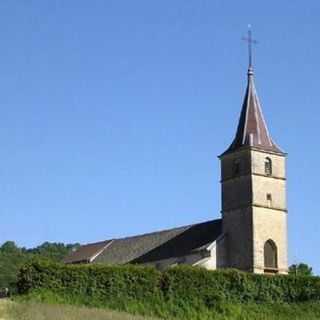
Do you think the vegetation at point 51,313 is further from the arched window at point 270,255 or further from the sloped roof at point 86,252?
the sloped roof at point 86,252

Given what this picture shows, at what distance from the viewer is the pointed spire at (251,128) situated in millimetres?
69062

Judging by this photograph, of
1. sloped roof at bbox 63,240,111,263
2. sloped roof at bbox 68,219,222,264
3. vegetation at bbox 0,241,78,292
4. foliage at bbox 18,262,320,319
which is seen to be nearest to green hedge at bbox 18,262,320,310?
foliage at bbox 18,262,320,319

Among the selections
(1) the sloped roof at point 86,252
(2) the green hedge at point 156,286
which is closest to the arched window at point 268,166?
(2) the green hedge at point 156,286

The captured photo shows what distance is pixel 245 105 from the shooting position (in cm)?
7094

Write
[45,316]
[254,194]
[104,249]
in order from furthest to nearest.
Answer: [104,249] < [254,194] < [45,316]

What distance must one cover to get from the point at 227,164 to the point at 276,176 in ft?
11.6

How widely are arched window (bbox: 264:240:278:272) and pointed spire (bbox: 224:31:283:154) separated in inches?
254

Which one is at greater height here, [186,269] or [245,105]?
[245,105]

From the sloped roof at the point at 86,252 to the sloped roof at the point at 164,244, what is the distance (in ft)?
3.53

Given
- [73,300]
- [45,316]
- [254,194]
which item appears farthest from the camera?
[254,194]

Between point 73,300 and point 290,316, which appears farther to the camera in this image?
point 290,316

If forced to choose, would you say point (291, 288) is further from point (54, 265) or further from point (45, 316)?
point (45, 316)

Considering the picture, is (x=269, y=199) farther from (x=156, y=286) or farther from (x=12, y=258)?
(x=12, y=258)

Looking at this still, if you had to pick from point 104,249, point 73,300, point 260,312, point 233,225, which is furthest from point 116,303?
point 104,249
